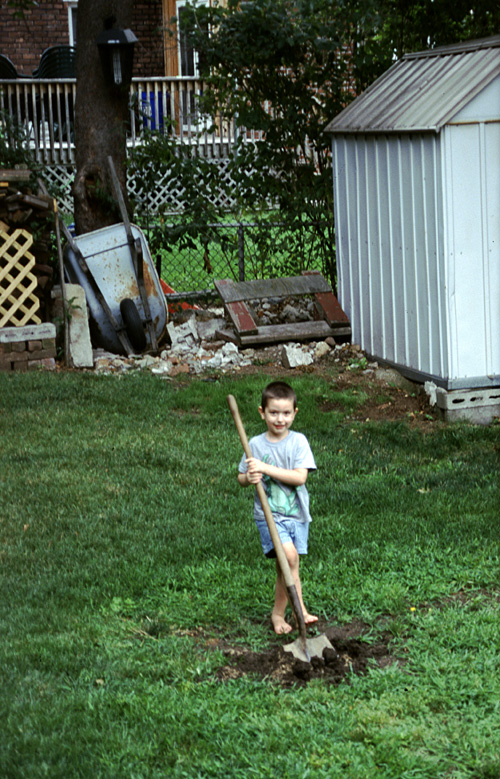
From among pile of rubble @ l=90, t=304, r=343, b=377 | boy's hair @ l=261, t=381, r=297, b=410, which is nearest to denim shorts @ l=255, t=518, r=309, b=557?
boy's hair @ l=261, t=381, r=297, b=410

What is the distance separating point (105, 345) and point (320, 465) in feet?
13.3

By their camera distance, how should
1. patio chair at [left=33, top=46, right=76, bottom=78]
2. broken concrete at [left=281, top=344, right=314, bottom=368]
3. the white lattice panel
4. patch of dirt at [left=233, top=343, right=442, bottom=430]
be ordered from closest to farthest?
patch of dirt at [left=233, top=343, right=442, bottom=430]
broken concrete at [left=281, top=344, right=314, bottom=368]
the white lattice panel
patio chair at [left=33, top=46, right=76, bottom=78]

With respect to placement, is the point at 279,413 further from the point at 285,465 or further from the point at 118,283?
the point at 118,283

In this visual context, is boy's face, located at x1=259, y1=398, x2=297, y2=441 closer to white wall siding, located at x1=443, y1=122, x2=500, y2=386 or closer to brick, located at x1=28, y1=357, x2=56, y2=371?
white wall siding, located at x1=443, y1=122, x2=500, y2=386

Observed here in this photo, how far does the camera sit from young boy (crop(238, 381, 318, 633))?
13.3ft

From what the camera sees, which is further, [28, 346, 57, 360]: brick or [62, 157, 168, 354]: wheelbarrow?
[62, 157, 168, 354]: wheelbarrow

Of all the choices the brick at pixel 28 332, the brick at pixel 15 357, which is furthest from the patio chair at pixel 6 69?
the brick at pixel 15 357

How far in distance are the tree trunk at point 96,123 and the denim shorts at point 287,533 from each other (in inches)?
285

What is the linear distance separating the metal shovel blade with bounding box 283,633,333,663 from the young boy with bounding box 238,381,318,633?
0.12 m

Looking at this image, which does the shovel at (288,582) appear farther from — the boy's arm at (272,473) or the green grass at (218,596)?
the green grass at (218,596)

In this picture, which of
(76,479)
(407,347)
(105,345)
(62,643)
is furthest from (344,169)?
(62,643)

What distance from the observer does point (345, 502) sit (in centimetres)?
587

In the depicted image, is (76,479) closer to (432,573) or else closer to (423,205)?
(432,573)

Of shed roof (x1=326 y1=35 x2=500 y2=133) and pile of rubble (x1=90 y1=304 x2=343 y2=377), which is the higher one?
shed roof (x1=326 y1=35 x2=500 y2=133)
